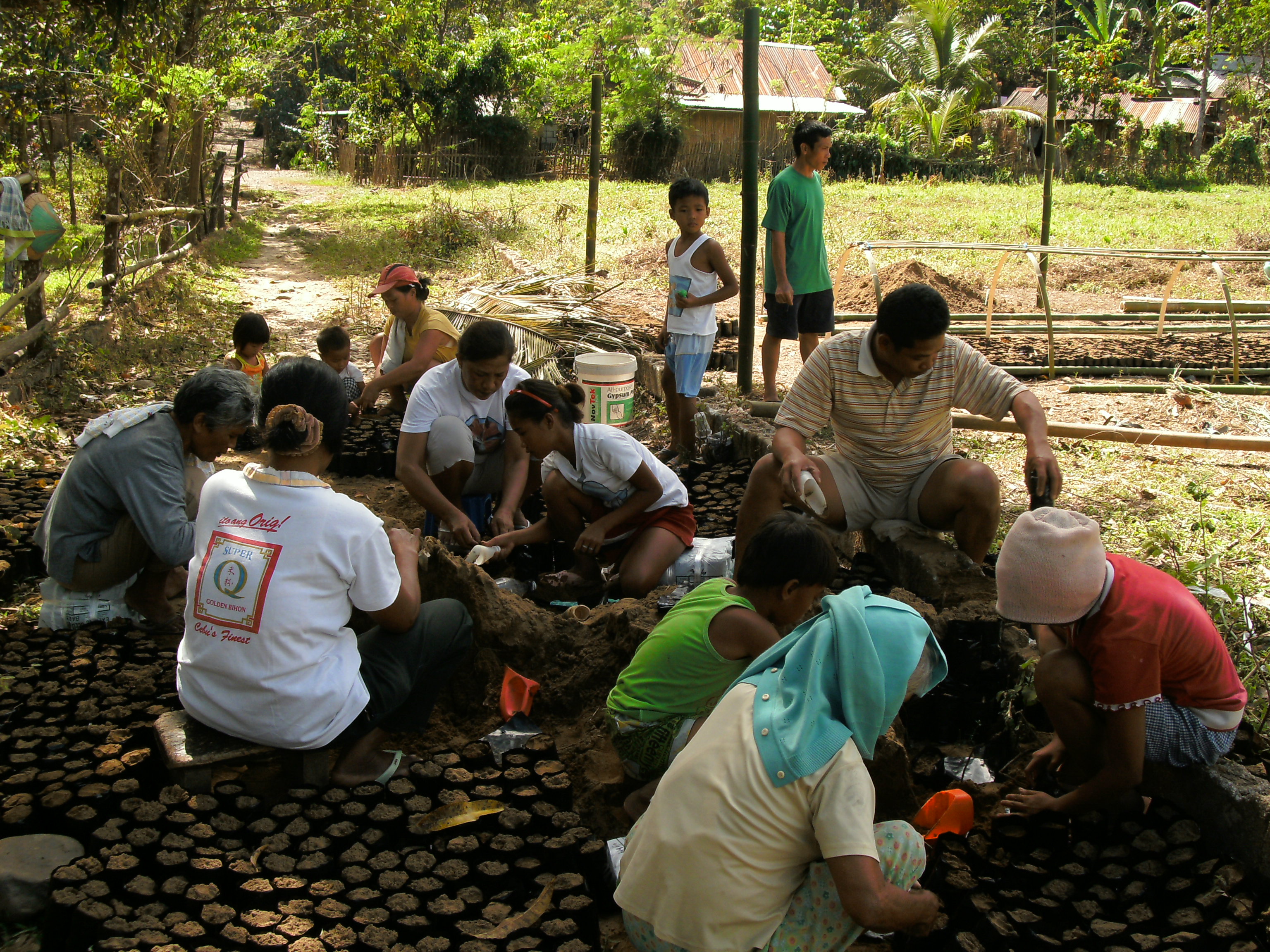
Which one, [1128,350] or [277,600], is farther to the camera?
[1128,350]

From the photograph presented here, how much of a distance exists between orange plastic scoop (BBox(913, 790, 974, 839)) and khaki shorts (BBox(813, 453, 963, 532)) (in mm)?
1462

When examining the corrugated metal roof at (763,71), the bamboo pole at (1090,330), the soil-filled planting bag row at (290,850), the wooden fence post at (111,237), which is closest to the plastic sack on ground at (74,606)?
the soil-filled planting bag row at (290,850)

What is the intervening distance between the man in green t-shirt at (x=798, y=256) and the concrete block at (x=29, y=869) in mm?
4588

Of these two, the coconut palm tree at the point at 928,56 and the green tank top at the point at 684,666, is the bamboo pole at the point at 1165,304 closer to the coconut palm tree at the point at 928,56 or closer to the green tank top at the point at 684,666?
the green tank top at the point at 684,666

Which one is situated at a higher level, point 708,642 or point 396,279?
point 396,279

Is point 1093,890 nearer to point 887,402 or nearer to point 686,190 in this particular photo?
point 887,402

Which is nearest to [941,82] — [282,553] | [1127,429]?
[1127,429]

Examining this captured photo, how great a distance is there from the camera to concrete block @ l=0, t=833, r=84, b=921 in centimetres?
218

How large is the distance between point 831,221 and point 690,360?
1048cm

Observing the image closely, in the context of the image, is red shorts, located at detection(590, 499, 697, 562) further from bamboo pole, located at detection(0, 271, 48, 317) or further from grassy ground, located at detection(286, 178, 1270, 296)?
grassy ground, located at detection(286, 178, 1270, 296)

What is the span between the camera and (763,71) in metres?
26.0

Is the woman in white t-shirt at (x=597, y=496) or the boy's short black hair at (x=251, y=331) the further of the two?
the boy's short black hair at (x=251, y=331)

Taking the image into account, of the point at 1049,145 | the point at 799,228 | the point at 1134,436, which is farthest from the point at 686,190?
the point at 1049,145

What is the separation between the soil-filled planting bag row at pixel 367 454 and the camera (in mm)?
5371
